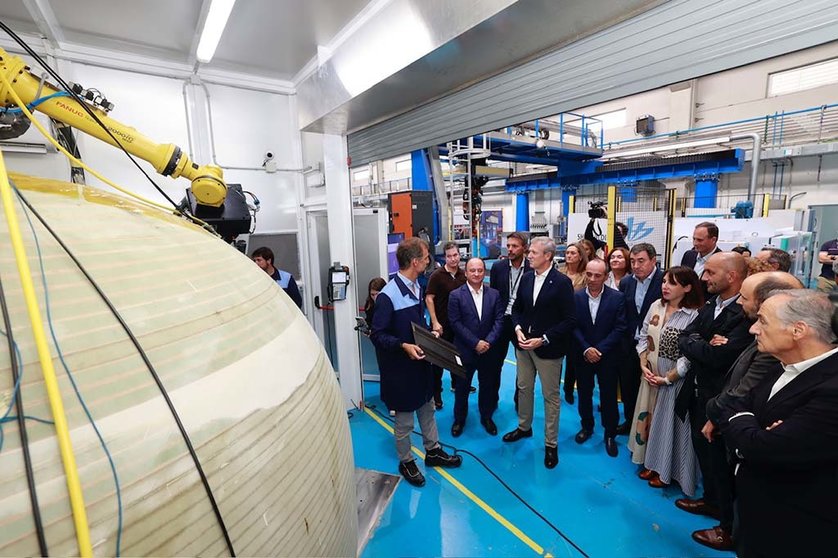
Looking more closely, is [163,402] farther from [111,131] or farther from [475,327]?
[475,327]

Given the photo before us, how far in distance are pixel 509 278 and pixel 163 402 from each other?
3.64 m

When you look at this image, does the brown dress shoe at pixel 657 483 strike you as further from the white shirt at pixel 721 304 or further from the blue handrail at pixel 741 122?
the blue handrail at pixel 741 122

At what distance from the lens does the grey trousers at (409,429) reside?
3.02 m

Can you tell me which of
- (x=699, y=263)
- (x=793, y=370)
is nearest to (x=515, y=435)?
(x=793, y=370)

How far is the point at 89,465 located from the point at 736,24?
242 centimetres

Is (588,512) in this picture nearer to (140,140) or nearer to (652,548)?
(652,548)

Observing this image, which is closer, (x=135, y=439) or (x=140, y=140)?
(x=135, y=439)

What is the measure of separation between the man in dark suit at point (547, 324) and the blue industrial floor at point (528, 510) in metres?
0.28

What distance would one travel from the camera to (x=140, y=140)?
7.25 feet

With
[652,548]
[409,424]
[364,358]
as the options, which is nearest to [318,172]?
[364,358]

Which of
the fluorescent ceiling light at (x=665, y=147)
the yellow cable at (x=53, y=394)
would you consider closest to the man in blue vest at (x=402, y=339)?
the yellow cable at (x=53, y=394)

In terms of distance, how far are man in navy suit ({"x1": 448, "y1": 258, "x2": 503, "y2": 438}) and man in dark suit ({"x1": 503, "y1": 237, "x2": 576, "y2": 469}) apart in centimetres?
32

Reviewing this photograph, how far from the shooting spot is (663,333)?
2.78 metres

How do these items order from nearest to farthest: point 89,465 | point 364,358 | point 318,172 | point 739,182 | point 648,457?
point 89,465 → point 648,457 → point 318,172 → point 364,358 → point 739,182
